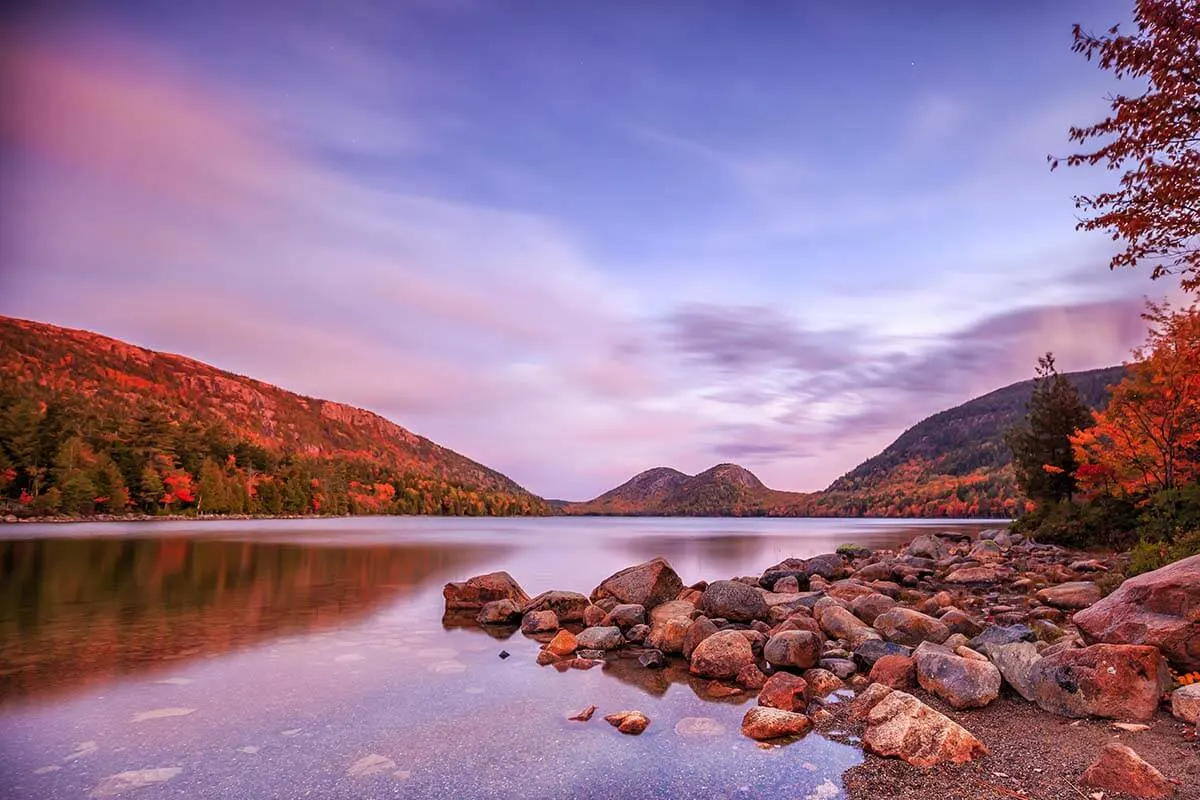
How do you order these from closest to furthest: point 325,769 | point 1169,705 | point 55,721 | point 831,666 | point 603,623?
point 325,769, point 1169,705, point 55,721, point 831,666, point 603,623

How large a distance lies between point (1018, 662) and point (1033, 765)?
331 cm

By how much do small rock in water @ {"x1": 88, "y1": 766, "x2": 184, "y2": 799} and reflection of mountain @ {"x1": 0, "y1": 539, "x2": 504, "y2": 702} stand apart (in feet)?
19.1

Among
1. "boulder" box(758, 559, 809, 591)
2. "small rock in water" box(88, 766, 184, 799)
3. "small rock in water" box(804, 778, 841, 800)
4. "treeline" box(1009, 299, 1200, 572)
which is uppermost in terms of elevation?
"treeline" box(1009, 299, 1200, 572)

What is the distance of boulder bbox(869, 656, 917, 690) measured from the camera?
1083cm

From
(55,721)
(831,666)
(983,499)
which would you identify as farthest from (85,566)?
(983,499)

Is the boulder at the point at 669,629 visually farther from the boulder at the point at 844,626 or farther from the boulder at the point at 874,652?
the boulder at the point at 874,652

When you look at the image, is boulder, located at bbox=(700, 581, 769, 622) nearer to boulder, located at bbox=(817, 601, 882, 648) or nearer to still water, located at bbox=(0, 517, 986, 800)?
boulder, located at bbox=(817, 601, 882, 648)

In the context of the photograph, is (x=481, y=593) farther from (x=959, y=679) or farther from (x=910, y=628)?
(x=959, y=679)

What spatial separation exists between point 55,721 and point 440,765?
22.5 ft

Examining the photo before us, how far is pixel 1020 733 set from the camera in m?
8.63

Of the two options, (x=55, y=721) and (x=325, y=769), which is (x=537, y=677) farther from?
(x=55, y=721)

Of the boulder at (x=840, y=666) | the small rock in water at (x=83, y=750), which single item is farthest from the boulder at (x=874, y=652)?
the small rock in water at (x=83, y=750)

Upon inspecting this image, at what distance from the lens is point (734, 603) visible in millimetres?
16844

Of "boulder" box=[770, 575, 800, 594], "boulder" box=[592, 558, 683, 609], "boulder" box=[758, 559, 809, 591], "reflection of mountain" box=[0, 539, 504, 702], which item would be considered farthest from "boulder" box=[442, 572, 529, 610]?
"boulder" box=[758, 559, 809, 591]
